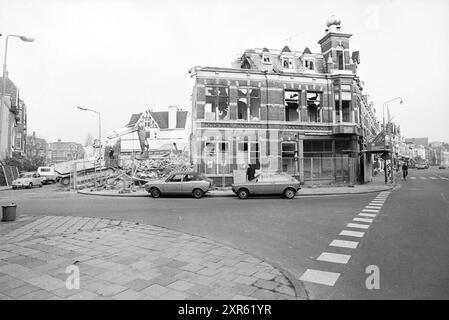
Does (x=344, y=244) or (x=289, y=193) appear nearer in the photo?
(x=344, y=244)

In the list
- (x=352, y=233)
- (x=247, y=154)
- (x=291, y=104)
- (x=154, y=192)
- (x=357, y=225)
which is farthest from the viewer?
(x=291, y=104)

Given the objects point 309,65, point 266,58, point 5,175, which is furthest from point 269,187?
point 5,175

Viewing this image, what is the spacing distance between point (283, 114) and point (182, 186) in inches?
477

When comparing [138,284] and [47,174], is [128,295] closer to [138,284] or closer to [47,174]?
[138,284]

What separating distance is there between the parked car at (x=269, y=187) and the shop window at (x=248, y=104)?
8.89m

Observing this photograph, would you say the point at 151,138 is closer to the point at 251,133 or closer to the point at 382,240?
the point at 251,133

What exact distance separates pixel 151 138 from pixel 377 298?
182 feet

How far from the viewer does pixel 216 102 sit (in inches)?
936

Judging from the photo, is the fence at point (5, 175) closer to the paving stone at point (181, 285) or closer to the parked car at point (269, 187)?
the parked car at point (269, 187)

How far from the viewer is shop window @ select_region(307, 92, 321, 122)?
85.0 feet

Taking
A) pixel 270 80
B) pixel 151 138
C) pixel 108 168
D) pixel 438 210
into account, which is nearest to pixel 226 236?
pixel 438 210

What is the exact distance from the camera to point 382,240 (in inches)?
275

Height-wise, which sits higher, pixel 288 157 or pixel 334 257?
pixel 288 157

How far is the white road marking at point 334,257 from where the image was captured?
5.59m
